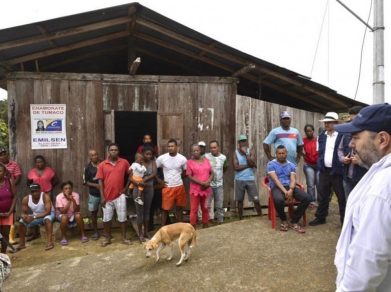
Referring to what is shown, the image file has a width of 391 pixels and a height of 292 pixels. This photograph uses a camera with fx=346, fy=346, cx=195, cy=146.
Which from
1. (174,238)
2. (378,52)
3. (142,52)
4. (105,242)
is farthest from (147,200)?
(378,52)

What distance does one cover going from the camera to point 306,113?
27.6ft

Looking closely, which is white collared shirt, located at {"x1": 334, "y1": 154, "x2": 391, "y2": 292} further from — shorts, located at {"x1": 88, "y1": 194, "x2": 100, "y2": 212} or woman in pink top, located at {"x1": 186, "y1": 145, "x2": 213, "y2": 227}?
shorts, located at {"x1": 88, "y1": 194, "x2": 100, "y2": 212}

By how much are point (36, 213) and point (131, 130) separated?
5.90m

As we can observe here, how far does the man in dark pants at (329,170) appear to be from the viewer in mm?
5281

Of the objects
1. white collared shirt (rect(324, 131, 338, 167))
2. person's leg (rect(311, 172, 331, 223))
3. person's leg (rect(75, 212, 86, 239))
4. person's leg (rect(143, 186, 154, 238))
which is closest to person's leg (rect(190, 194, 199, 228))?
person's leg (rect(143, 186, 154, 238))

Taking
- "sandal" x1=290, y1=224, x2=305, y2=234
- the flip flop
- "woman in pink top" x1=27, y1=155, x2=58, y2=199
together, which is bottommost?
the flip flop

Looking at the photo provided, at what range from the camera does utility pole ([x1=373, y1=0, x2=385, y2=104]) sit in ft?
18.1

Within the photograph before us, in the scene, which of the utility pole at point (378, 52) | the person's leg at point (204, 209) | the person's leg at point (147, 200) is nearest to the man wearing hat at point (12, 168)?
the person's leg at point (147, 200)

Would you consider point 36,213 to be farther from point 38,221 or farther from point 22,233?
point 22,233

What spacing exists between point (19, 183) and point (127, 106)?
270 cm

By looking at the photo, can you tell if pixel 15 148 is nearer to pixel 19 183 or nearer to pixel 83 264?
pixel 19 183

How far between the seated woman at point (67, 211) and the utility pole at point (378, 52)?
578 centimetres

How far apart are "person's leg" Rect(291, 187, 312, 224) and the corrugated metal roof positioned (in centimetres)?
295

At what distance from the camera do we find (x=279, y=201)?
5.51 meters
